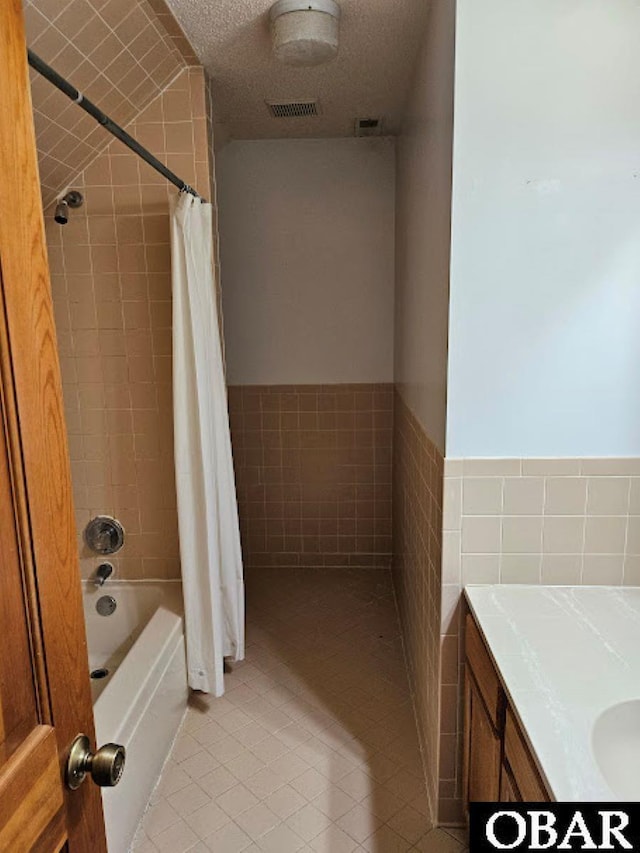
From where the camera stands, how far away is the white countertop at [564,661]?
0.96 meters

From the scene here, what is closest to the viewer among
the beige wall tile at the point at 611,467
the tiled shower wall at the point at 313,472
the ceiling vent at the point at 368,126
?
the beige wall tile at the point at 611,467

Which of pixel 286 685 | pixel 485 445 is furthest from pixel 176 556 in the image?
pixel 485 445

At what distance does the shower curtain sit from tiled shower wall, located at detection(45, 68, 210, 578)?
297 mm

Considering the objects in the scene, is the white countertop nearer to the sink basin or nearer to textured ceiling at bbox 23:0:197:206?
the sink basin

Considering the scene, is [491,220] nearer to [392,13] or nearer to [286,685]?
[392,13]

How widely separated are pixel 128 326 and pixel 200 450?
674mm

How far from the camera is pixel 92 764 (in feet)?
2.62

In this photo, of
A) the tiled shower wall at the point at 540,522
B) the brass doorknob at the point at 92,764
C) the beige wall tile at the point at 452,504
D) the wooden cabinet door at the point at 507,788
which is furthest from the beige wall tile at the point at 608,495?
the brass doorknob at the point at 92,764

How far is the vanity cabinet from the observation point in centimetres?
107

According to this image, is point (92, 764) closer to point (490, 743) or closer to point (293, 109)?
point (490, 743)

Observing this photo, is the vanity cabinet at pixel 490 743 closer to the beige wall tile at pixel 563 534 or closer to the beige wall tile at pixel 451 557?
the beige wall tile at pixel 451 557

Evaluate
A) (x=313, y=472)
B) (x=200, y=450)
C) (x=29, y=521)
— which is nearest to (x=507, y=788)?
(x=29, y=521)

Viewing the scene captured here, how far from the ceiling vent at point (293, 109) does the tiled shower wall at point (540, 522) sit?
6.37ft

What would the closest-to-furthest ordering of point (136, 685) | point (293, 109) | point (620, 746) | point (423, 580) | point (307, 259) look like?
point (620, 746) < point (136, 685) < point (423, 580) < point (293, 109) < point (307, 259)
